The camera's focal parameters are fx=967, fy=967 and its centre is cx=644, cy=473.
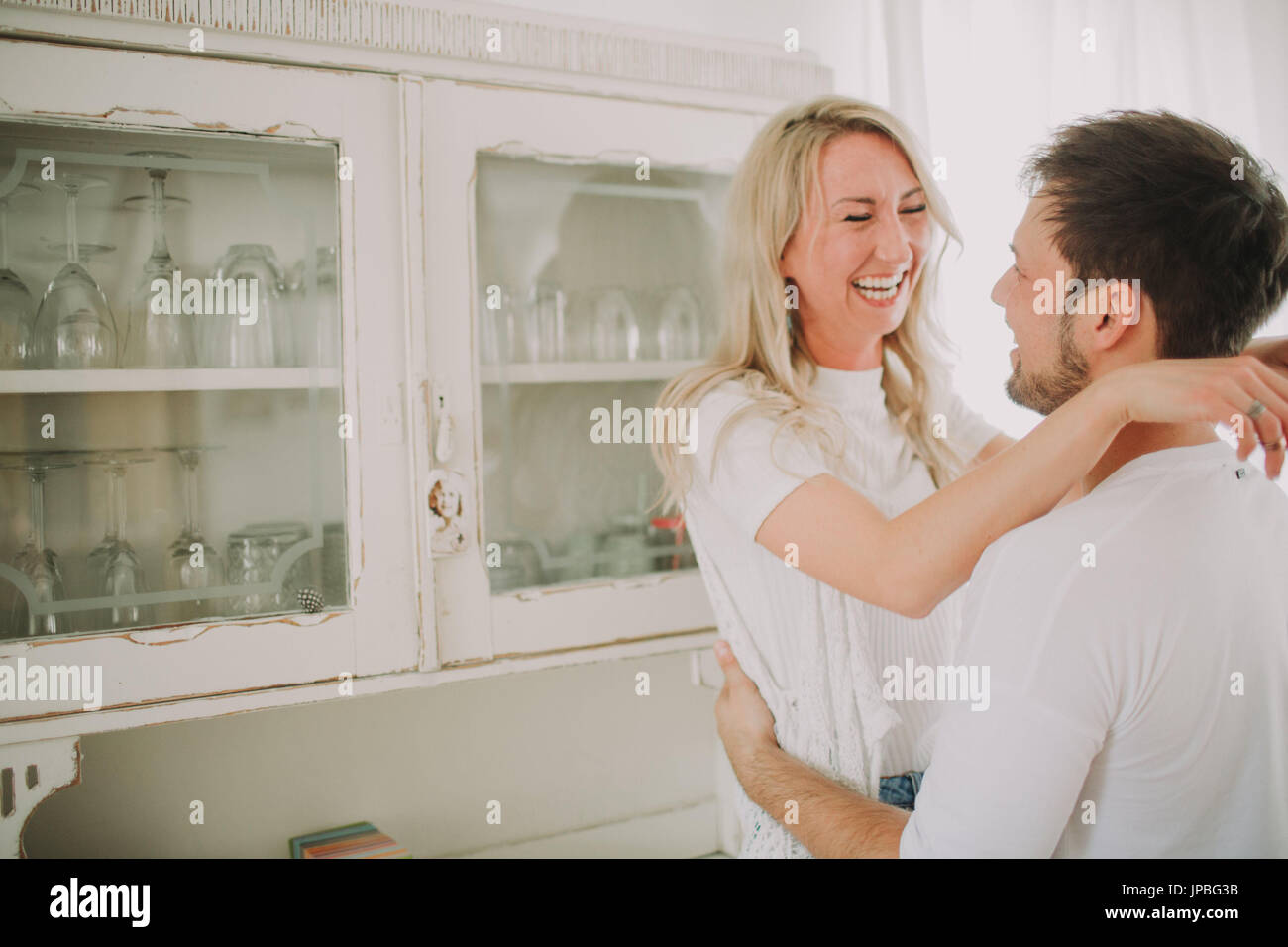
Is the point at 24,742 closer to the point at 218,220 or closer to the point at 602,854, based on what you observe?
the point at 218,220

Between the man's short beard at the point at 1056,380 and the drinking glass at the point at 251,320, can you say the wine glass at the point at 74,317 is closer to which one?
the drinking glass at the point at 251,320

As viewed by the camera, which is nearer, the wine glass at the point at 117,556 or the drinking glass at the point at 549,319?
the wine glass at the point at 117,556

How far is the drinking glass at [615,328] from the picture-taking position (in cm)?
139

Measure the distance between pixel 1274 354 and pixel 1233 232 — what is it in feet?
0.53

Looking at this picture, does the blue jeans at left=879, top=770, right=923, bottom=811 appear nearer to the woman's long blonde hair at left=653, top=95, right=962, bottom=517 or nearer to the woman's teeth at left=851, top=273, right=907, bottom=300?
the woman's long blonde hair at left=653, top=95, right=962, bottom=517

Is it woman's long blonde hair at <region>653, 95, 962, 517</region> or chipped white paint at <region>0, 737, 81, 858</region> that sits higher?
woman's long blonde hair at <region>653, 95, 962, 517</region>

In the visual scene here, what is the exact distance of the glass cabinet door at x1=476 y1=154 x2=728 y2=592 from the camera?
1.29m

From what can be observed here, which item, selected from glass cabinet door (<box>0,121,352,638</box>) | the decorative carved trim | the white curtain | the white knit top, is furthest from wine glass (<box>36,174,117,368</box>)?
the white curtain

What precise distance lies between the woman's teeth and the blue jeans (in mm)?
574

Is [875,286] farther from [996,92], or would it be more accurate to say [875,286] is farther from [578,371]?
[996,92]

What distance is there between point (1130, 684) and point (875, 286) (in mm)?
608

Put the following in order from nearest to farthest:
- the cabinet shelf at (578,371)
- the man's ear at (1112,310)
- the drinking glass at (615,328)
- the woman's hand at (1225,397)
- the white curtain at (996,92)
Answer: the woman's hand at (1225,397) < the man's ear at (1112,310) < the cabinet shelf at (578,371) < the drinking glass at (615,328) < the white curtain at (996,92)
